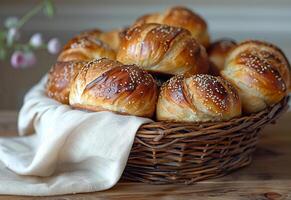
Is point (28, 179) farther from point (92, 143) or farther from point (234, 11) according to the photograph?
point (234, 11)

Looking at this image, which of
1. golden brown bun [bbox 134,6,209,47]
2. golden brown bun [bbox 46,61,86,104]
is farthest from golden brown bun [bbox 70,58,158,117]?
golden brown bun [bbox 134,6,209,47]

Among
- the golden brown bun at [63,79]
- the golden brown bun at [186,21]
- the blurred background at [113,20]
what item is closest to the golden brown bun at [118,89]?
the golden brown bun at [63,79]

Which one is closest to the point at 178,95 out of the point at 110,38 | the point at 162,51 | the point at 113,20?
the point at 162,51

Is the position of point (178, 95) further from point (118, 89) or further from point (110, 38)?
point (110, 38)

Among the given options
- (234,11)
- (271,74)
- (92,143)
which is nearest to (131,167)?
(92,143)

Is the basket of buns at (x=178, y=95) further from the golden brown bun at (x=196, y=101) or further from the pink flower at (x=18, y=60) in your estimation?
the pink flower at (x=18, y=60)

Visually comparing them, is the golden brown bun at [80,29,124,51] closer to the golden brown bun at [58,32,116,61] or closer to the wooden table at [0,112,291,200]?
the golden brown bun at [58,32,116,61]
